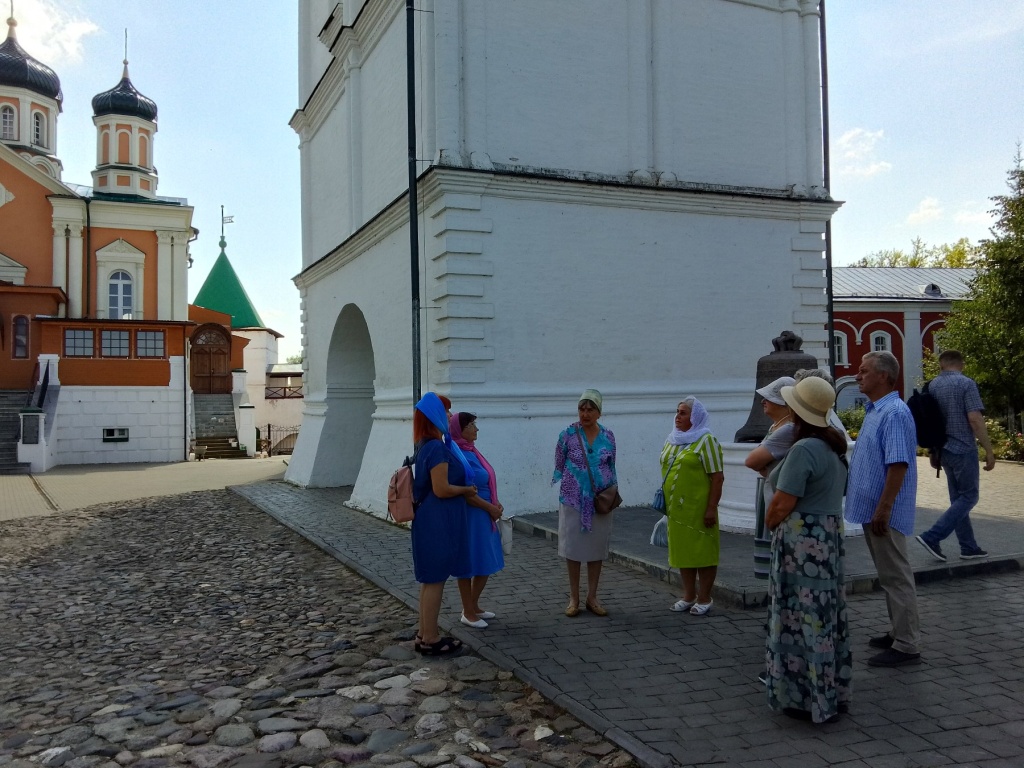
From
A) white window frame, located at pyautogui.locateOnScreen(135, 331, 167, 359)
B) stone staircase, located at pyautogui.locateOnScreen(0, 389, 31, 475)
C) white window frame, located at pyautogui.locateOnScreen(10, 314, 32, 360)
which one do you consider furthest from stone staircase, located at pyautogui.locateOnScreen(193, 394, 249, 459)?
white window frame, located at pyautogui.locateOnScreen(10, 314, 32, 360)

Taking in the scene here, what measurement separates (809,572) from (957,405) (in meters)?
3.98

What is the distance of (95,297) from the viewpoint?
3506 cm

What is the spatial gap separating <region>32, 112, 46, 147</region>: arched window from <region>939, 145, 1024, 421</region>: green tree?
3941cm

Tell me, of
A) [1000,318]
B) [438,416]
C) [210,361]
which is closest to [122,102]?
[210,361]

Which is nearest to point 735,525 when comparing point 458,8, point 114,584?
→ point 114,584

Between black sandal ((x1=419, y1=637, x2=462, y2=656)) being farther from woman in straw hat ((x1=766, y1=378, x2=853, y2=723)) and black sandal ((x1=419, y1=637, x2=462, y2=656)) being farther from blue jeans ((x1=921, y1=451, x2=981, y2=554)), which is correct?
blue jeans ((x1=921, y1=451, x2=981, y2=554))

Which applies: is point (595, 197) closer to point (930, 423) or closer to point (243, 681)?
point (930, 423)

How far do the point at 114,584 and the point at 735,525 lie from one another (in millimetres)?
6563

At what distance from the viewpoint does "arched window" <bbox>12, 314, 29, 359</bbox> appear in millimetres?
29953

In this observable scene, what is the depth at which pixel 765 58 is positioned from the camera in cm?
1366

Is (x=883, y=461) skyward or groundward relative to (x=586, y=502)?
skyward

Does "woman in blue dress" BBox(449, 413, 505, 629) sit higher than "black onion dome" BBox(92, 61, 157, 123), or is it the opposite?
"black onion dome" BBox(92, 61, 157, 123)

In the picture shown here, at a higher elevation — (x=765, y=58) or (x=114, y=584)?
(x=765, y=58)

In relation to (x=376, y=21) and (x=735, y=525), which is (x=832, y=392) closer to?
(x=735, y=525)
